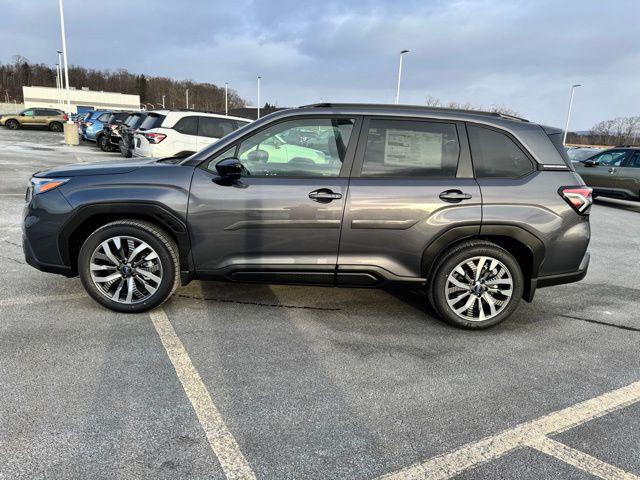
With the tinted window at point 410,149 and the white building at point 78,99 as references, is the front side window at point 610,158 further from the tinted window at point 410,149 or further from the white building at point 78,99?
the white building at point 78,99

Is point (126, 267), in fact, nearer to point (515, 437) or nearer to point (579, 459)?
point (515, 437)

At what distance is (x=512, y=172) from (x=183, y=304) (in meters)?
3.12

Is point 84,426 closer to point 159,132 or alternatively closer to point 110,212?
point 110,212

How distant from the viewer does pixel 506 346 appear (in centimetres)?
378

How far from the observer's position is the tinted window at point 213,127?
Result: 12210mm

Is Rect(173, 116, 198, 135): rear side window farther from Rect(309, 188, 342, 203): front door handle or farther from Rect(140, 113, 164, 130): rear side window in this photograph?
Rect(309, 188, 342, 203): front door handle

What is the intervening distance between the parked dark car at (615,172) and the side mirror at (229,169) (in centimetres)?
1238

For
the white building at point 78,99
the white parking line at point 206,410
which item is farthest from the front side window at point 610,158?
the white building at point 78,99

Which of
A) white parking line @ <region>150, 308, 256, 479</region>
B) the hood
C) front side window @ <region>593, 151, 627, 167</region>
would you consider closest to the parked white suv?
the hood

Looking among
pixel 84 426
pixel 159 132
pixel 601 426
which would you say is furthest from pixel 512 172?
pixel 159 132

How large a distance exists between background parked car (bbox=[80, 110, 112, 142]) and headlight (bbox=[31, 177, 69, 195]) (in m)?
20.0

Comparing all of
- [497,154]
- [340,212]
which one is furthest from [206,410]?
[497,154]

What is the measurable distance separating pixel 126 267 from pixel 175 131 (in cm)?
858

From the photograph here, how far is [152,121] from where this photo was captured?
11.9 metres
